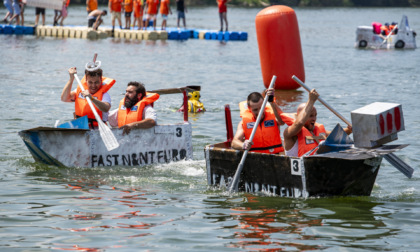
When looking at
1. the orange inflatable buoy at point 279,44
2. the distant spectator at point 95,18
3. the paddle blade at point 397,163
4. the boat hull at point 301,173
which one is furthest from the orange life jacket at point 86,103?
the distant spectator at point 95,18

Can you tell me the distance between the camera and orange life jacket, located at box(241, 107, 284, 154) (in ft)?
31.1

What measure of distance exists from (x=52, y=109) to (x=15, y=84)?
3.97m

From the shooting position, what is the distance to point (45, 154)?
10.5m

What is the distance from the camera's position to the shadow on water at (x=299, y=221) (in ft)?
24.3

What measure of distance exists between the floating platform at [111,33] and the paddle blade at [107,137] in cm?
2407

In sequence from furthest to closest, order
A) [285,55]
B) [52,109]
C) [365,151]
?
[285,55] < [52,109] < [365,151]

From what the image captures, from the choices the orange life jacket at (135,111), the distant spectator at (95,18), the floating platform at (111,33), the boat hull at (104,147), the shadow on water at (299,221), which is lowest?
the shadow on water at (299,221)

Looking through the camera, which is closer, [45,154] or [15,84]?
[45,154]

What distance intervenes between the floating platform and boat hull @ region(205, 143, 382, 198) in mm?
25381

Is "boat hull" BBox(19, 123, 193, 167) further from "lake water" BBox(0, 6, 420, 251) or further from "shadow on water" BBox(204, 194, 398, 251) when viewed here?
"shadow on water" BBox(204, 194, 398, 251)

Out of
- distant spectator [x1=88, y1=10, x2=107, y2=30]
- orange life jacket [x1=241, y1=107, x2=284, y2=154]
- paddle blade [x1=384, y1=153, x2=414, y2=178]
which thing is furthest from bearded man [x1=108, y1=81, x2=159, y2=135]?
distant spectator [x1=88, y1=10, x2=107, y2=30]

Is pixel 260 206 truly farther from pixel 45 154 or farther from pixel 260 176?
pixel 45 154

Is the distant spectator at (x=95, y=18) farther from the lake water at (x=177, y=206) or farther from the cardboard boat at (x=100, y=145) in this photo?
the cardboard boat at (x=100, y=145)

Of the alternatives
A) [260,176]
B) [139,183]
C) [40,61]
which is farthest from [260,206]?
[40,61]
